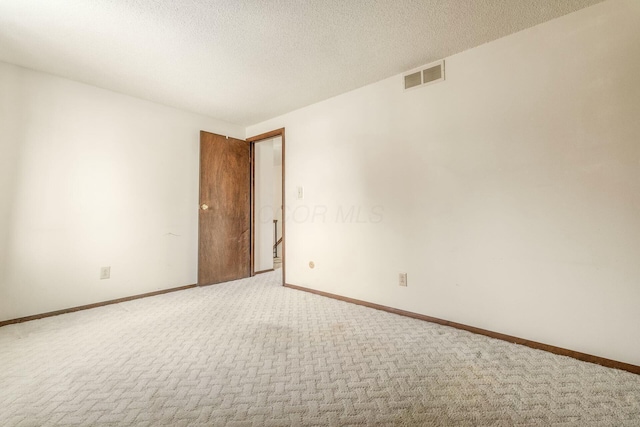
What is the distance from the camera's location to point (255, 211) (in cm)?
430

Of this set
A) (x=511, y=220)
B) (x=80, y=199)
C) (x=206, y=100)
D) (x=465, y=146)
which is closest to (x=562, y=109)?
(x=465, y=146)

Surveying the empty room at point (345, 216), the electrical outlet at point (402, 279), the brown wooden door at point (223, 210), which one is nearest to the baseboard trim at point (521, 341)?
the empty room at point (345, 216)

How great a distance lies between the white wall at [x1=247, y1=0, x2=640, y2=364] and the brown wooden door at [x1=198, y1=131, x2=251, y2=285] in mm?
1830

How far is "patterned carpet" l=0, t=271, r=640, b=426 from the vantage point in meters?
1.24

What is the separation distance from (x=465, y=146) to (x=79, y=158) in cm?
378

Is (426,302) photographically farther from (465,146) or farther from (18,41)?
(18,41)

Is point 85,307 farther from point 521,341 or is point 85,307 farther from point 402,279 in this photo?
point 521,341

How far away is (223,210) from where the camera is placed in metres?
3.89

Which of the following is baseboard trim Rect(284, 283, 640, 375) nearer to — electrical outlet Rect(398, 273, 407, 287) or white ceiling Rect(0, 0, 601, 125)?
electrical outlet Rect(398, 273, 407, 287)

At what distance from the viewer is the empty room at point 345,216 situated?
1459 mm

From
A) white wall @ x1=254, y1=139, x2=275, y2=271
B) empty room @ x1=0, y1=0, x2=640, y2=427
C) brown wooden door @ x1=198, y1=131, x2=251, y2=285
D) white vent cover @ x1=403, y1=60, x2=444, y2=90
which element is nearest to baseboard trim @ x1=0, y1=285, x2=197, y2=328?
empty room @ x1=0, y1=0, x2=640, y2=427

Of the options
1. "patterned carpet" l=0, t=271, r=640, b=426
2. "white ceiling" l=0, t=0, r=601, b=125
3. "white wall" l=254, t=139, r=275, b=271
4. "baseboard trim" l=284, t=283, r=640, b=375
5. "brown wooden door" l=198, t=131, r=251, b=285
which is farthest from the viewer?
"white wall" l=254, t=139, r=275, b=271

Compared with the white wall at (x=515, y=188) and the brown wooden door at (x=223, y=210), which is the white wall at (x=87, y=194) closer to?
the brown wooden door at (x=223, y=210)

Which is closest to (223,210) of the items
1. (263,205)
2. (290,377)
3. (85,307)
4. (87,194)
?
(263,205)
